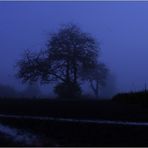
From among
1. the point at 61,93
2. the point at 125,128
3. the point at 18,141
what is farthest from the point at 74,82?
the point at 18,141

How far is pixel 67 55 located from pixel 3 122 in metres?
31.9

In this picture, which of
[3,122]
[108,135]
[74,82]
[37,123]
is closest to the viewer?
[108,135]

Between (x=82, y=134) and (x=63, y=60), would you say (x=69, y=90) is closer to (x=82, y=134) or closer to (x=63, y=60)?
(x=63, y=60)

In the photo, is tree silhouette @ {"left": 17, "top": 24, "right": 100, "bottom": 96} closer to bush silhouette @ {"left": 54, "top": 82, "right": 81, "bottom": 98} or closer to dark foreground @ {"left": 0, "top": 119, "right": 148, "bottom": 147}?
bush silhouette @ {"left": 54, "top": 82, "right": 81, "bottom": 98}

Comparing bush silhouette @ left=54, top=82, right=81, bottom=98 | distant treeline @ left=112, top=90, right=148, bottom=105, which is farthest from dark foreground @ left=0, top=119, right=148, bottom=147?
bush silhouette @ left=54, top=82, right=81, bottom=98

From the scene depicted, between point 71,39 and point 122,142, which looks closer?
point 122,142

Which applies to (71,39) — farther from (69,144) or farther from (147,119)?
(69,144)

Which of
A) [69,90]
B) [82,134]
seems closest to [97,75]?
[69,90]

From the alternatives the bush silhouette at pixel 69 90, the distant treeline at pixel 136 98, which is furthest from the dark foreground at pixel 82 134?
the bush silhouette at pixel 69 90

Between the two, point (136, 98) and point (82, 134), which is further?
point (136, 98)

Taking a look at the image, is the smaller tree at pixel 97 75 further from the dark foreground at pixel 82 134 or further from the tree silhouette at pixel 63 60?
the dark foreground at pixel 82 134

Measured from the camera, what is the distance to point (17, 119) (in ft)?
75.4

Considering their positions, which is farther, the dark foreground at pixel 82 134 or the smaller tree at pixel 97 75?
the smaller tree at pixel 97 75

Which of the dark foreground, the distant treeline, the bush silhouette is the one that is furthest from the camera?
the bush silhouette
